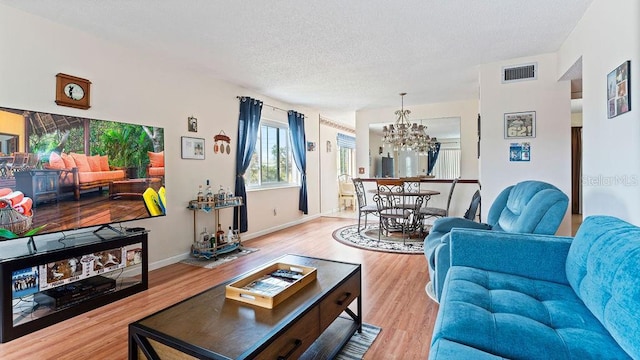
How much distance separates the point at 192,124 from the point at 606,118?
402cm

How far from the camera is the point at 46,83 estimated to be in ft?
8.45

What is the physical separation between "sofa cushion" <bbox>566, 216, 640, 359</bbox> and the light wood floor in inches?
36.4

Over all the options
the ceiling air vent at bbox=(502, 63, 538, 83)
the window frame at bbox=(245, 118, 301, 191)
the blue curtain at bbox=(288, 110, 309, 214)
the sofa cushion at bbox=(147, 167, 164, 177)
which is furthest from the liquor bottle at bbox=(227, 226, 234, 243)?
the ceiling air vent at bbox=(502, 63, 538, 83)

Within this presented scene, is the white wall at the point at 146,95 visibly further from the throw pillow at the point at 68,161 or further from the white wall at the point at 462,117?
the white wall at the point at 462,117

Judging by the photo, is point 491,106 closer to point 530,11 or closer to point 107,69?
point 530,11

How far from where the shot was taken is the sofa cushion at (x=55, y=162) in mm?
2391

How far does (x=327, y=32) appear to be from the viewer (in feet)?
9.24

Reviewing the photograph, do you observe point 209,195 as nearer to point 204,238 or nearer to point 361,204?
point 204,238

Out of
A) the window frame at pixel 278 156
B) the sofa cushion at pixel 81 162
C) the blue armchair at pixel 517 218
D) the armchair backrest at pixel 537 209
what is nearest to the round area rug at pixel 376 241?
the blue armchair at pixel 517 218

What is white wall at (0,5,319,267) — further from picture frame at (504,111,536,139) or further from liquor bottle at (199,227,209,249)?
picture frame at (504,111,536,139)

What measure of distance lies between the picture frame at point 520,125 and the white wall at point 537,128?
0.04 m

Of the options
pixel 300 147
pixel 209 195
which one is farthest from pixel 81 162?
pixel 300 147

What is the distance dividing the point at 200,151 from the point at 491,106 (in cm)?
368

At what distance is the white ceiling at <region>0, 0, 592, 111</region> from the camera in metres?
2.41
